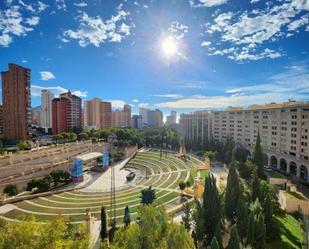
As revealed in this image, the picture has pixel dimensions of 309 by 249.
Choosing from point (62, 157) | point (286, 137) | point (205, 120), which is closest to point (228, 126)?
point (205, 120)

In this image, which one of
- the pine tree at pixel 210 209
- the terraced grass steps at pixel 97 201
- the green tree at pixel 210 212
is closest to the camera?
the green tree at pixel 210 212

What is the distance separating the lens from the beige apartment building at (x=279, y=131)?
35.5m

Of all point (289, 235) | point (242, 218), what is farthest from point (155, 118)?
point (242, 218)

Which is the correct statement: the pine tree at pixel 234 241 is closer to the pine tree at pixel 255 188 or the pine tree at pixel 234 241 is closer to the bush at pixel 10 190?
the pine tree at pixel 255 188

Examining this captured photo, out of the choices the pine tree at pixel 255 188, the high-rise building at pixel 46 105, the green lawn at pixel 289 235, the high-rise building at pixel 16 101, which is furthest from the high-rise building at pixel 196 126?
the high-rise building at pixel 46 105

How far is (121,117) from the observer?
114438 mm

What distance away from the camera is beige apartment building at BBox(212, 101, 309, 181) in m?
35.5

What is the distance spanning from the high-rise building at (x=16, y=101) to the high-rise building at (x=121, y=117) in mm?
53595

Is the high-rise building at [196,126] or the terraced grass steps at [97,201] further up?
the high-rise building at [196,126]

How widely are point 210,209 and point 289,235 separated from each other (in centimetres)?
733

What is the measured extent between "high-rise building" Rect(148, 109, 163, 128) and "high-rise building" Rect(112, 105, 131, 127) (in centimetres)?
2155

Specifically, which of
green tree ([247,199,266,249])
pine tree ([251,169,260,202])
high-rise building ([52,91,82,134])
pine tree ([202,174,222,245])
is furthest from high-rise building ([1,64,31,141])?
green tree ([247,199,266,249])

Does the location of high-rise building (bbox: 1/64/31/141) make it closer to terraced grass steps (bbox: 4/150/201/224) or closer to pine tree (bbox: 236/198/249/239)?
terraced grass steps (bbox: 4/150/201/224)

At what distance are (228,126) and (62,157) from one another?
40.4 metres
